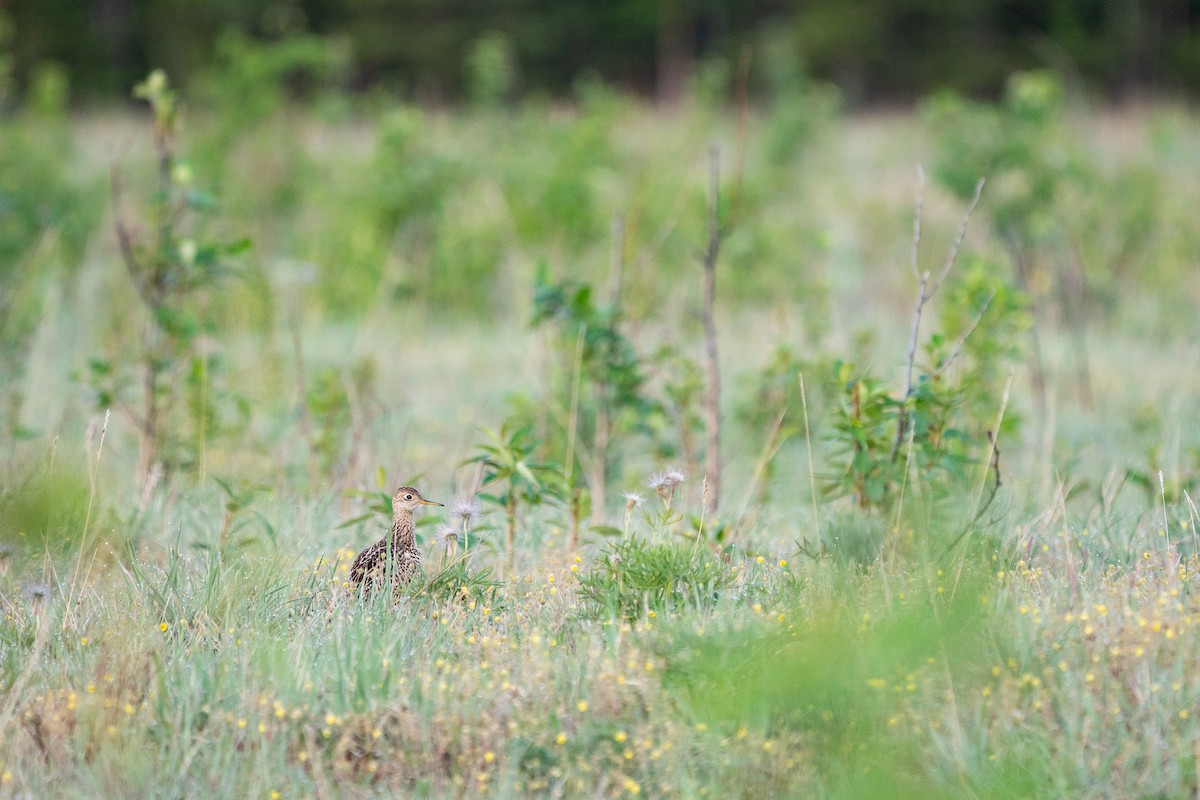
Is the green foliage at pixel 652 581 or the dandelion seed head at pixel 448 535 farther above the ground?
the dandelion seed head at pixel 448 535

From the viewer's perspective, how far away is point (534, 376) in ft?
20.0

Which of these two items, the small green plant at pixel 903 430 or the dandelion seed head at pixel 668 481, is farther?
the small green plant at pixel 903 430

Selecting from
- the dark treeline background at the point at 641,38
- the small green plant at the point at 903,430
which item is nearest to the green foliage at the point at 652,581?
the small green plant at the point at 903,430

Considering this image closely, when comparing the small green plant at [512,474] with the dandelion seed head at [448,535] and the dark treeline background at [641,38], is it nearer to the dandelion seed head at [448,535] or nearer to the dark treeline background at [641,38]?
the dandelion seed head at [448,535]

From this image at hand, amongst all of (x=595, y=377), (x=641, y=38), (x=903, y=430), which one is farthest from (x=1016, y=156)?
(x=641, y=38)

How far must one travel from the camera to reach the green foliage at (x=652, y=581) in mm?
2777

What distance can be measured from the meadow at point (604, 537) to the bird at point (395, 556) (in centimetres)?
8

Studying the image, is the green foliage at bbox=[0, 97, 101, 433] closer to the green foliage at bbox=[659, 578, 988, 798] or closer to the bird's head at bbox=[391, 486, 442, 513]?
the bird's head at bbox=[391, 486, 442, 513]

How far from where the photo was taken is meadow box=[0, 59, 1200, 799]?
7.40 feet

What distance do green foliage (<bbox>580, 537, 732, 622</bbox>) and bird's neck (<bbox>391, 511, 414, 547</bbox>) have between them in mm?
506

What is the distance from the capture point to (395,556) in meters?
2.98

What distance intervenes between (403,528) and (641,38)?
88.3 ft

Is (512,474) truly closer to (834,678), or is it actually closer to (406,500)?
(406,500)

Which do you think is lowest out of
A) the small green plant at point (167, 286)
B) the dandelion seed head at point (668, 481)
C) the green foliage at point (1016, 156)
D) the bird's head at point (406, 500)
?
the bird's head at point (406, 500)
